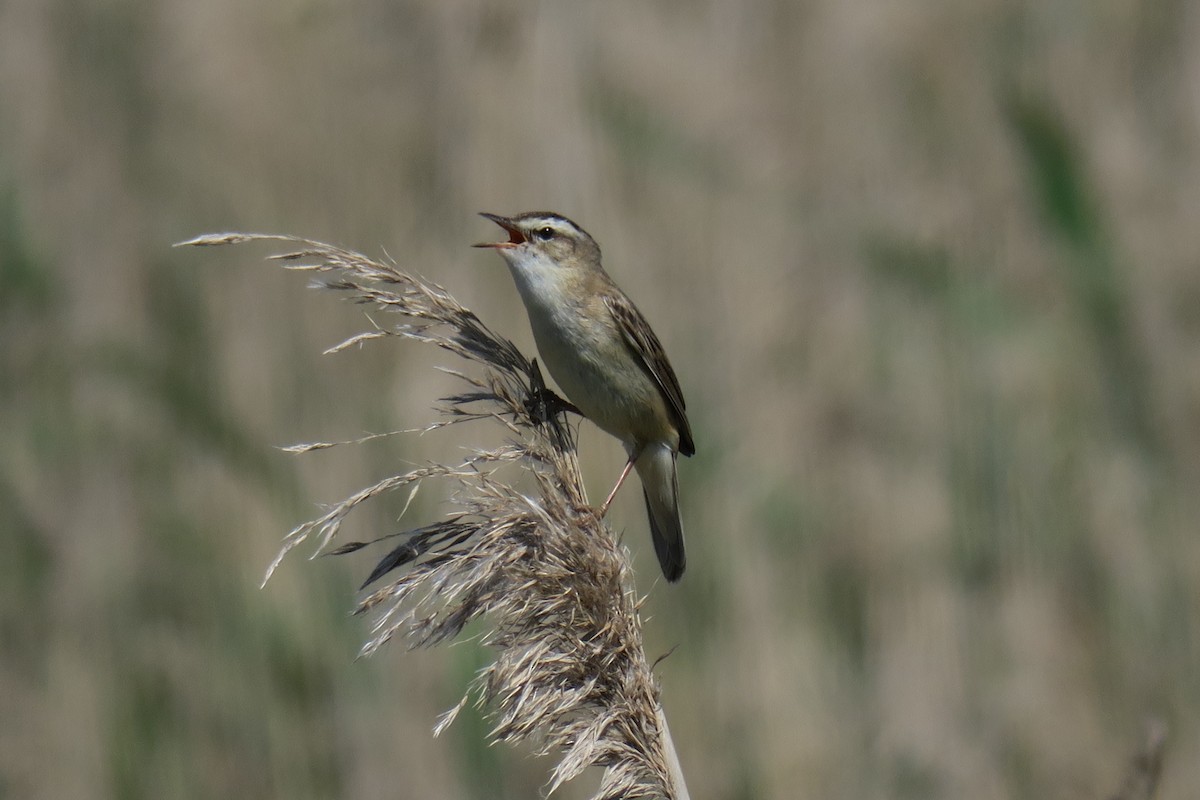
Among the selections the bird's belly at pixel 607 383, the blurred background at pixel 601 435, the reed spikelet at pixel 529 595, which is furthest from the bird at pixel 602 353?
the reed spikelet at pixel 529 595

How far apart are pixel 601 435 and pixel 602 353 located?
38.2 inches

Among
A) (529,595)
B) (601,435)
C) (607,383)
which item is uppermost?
(529,595)

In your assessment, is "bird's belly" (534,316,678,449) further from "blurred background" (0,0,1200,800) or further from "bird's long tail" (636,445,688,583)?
"blurred background" (0,0,1200,800)

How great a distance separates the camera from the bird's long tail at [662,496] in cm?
396

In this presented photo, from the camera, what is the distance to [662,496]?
3992 mm

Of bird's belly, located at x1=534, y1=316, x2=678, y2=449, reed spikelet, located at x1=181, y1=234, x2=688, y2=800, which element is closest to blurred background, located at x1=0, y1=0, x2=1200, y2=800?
bird's belly, located at x1=534, y1=316, x2=678, y2=449

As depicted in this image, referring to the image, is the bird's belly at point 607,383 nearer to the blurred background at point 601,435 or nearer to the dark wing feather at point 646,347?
the dark wing feather at point 646,347

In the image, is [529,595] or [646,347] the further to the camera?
[646,347]

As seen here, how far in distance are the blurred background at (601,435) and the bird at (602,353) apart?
588 millimetres

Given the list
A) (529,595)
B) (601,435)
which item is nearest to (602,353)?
(601,435)

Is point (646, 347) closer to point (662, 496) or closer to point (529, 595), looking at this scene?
point (662, 496)

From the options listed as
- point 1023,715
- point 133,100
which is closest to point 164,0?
point 133,100

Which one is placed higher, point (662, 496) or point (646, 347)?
point (646, 347)

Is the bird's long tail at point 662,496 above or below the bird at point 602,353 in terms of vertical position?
below
